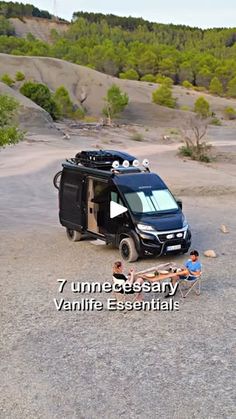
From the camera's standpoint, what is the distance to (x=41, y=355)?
8.44 meters

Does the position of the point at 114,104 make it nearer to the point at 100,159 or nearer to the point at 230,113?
the point at 230,113

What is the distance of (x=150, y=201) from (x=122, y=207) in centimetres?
76

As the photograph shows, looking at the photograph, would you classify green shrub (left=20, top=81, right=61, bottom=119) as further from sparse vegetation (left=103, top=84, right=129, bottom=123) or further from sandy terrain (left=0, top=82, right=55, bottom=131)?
sparse vegetation (left=103, top=84, right=129, bottom=123)

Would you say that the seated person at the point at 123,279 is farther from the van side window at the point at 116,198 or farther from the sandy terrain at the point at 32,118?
the sandy terrain at the point at 32,118

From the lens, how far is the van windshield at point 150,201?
13594 mm

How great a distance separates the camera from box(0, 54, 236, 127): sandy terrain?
260 ft

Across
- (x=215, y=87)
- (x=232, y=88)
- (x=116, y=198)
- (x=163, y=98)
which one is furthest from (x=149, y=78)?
(x=116, y=198)

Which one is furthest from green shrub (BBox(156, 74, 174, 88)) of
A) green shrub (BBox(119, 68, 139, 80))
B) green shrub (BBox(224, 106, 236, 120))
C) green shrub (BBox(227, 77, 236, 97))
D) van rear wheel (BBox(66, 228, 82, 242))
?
van rear wheel (BBox(66, 228, 82, 242))

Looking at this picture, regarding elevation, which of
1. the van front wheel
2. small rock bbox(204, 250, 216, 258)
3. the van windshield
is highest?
the van windshield

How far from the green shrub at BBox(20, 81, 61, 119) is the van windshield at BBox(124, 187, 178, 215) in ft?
155

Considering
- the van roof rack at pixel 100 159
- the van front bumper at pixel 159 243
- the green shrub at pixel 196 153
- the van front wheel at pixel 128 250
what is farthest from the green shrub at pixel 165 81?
the van front bumper at pixel 159 243

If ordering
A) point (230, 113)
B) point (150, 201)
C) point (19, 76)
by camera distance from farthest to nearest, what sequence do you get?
1. point (230, 113)
2. point (19, 76)
3. point (150, 201)

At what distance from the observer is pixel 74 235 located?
15586mm

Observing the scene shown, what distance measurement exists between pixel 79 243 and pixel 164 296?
16.4ft
